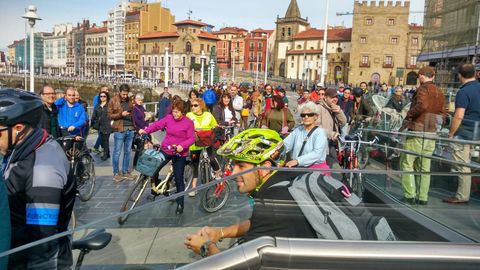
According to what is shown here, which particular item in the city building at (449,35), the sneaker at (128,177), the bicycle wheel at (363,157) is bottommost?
the sneaker at (128,177)

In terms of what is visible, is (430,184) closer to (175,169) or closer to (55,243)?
(55,243)

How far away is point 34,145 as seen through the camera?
222cm

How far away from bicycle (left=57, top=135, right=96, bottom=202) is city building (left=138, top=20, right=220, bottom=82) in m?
98.6

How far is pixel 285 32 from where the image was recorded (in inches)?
4252

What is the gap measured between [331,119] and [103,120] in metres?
5.44

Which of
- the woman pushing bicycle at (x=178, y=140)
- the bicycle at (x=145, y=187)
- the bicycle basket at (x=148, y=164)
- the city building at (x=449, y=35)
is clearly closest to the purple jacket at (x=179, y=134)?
the woman pushing bicycle at (x=178, y=140)

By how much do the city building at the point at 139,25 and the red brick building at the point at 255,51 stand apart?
25.0 metres

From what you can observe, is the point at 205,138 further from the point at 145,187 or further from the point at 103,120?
the point at 103,120

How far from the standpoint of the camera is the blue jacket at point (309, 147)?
4.46m

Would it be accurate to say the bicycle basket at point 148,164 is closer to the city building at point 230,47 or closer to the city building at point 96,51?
the city building at point 230,47

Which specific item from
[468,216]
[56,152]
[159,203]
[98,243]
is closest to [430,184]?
[468,216]

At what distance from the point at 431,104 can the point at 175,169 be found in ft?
13.2

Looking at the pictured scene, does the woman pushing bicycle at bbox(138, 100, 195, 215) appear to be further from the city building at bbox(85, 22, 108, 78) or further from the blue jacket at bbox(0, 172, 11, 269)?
the city building at bbox(85, 22, 108, 78)

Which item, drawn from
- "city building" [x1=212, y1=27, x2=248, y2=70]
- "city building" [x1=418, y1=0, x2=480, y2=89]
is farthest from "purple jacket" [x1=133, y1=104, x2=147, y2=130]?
"city building" [x1=212, y1=27, x2=248, y2=70]
